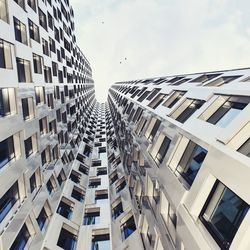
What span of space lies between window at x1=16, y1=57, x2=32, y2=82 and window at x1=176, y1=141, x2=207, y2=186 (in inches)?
463

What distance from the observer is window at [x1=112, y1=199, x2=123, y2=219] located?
26288 mm

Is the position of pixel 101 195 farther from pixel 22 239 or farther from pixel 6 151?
pixel 6 151

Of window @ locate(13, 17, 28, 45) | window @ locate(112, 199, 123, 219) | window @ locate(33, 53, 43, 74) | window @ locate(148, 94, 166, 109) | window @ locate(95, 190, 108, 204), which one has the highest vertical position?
window @ locate(13, 17, 28, 45)

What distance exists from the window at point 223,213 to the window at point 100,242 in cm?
1513

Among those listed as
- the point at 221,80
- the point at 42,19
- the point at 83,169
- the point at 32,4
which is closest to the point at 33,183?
the point at 32,4

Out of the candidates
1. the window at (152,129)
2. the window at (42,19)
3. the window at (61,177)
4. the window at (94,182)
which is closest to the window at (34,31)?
the window at (42,19)

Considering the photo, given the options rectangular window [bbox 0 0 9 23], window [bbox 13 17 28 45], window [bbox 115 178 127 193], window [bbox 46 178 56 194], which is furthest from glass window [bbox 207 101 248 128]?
window [bbox 115 178 127 193]

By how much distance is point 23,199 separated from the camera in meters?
16.3

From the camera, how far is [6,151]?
47.1 ft

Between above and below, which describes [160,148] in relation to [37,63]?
below

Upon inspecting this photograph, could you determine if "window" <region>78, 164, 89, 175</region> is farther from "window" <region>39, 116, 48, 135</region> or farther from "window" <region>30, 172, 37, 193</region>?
"window" <region>30, 172, 37, 193</region>

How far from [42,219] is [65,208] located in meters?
5.85

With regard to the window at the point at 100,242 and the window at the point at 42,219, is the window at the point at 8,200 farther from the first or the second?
the window at the point at 100,242

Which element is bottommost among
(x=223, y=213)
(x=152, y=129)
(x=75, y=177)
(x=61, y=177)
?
(x=75, y=177)
